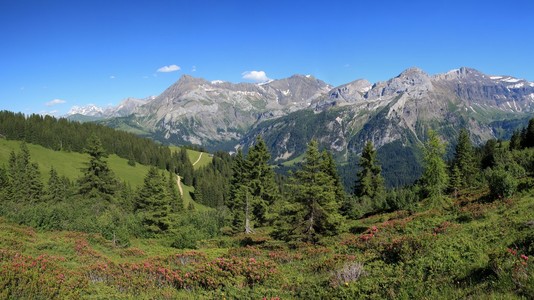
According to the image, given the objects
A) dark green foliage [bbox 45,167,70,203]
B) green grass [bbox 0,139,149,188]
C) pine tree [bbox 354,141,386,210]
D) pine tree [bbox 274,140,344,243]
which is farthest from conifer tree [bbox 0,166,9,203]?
pine tree [bbox 354,141,386,210]

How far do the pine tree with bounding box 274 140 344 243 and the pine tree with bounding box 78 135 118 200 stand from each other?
3995cm

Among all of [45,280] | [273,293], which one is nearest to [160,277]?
[45,280]

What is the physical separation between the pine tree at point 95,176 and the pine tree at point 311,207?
131 ft

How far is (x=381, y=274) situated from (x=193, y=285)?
6.68 metres

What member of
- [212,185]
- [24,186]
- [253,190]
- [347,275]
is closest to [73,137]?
[212,185]

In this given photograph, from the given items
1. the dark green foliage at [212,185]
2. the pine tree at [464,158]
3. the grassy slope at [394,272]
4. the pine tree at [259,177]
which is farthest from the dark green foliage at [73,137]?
the pine tree at [464,158]

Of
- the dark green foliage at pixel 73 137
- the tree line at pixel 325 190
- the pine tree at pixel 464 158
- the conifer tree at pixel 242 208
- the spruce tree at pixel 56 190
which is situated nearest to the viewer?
the tree line at pixel 325 190

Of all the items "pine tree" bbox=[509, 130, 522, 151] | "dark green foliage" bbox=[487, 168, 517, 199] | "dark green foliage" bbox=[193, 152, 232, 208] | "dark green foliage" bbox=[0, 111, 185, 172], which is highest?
"dark green foliage" bbox=[0, 111, 185, 172]

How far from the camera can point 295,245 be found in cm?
2309

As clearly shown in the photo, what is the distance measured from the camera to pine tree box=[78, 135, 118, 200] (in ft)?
172

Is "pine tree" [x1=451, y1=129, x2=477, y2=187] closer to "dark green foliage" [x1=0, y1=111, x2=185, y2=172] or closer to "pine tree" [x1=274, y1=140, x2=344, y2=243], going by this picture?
"pine tree" [x1=274, y1=140, x2=344, y2=243]

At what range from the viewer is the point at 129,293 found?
11.1 meters

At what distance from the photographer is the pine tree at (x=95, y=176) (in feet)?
172

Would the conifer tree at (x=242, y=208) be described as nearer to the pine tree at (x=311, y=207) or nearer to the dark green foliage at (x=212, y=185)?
the pine tree at (x=311, y=207)
